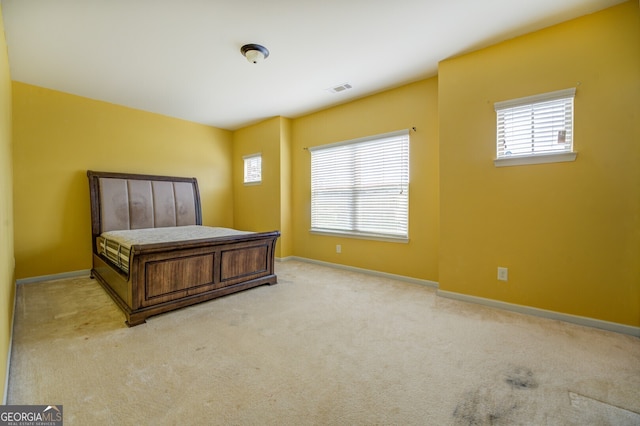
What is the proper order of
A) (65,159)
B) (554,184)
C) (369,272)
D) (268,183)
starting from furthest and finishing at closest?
(268,183) < (369,272) < (65,159) < (554,184)

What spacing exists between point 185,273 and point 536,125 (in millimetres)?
3639

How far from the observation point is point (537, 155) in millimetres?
2529

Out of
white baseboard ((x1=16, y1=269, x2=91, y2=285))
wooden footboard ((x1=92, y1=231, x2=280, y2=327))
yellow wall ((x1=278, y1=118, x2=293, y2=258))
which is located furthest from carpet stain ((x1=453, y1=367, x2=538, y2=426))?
white baseboard ((x1=16, y1=269, x2=91, y2=285))

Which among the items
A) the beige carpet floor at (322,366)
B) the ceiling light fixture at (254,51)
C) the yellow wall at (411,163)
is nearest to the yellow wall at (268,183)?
the yellow wall at (411,163)

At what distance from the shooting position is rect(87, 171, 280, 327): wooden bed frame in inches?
99.2

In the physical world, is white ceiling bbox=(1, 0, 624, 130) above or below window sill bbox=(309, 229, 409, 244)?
above

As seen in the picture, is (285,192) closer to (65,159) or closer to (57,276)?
(65,159)

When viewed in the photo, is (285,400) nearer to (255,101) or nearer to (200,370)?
(200,370)

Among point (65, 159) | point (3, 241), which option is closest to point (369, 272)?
point (3, 241)

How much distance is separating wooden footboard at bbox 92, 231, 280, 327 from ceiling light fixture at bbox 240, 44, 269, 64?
6.20ft

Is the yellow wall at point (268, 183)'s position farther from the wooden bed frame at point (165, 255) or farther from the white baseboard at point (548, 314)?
the white baseboard at point (548, 314)

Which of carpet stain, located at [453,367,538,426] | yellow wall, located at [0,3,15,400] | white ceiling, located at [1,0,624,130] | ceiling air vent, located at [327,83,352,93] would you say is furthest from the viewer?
ceiling air vent, located at [327,83,352,93]

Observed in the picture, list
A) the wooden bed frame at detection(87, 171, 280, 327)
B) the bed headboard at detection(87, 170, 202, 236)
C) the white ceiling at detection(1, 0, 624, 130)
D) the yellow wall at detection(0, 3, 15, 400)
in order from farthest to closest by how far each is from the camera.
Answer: the bed headboard at detection(87, 170, 202, 236)
the wooden bed frame at detection(87, 171, 280, 327)
the white ceiling at detection(1, 0, 624, 130)
the yellow wall at detection(0, 3, 15, 400)

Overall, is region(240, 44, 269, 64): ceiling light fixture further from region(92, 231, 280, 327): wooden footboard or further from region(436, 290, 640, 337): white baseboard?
region(436, 290, 640, 337): white baseboard
